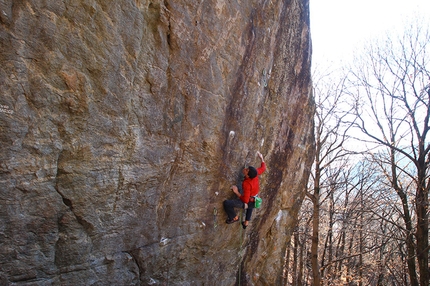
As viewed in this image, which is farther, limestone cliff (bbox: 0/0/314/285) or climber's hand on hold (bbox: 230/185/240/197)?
climber's hand on hold (bbox: 230/185/240/197)

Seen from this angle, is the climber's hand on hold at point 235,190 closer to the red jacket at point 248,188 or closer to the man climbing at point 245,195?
the man climbing at point 245,195

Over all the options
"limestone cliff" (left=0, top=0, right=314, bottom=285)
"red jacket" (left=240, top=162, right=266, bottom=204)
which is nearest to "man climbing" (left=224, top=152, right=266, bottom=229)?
"red jacket" (left=240, top=162, right=266, bottom=204)

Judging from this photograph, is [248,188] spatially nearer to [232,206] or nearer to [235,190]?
[235,190]

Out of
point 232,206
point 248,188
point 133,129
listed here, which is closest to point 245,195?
point 248,188

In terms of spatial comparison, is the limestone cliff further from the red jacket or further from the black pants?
the red jacket

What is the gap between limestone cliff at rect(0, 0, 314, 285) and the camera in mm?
3359

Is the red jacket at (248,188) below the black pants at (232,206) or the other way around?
the other way around

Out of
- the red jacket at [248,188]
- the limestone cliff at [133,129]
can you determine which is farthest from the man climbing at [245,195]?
the limestone cliff at [133,129]

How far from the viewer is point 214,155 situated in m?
5.30

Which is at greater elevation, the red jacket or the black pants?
the red jacket

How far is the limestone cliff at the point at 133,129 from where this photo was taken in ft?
11.0

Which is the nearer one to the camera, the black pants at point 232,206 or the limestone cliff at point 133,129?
the limestone cliff at point 133,129

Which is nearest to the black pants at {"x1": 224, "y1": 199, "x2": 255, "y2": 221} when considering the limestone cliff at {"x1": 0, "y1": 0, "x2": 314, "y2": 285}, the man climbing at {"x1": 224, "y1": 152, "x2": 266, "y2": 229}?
the man climbing at {"x1": 224, "y1": 152, "x2": 266, "y2": 229}

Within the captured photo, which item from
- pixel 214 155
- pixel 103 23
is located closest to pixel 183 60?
pixel 103 23
